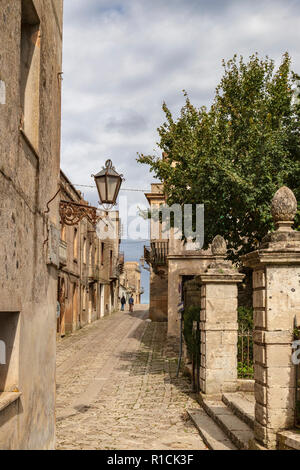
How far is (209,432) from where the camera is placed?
8070mm

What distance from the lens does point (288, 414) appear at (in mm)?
6031

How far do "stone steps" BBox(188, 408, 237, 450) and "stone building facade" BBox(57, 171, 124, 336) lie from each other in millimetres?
9476

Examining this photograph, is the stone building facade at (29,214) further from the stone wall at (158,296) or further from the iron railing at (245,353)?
the stone wall at (158,296)

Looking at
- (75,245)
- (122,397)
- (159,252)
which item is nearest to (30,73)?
(122,397)

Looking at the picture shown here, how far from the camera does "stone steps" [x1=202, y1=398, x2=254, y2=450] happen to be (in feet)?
23.0

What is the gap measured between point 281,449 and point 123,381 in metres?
7.43

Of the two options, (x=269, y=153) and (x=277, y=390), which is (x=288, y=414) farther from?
(x=269, y=153)

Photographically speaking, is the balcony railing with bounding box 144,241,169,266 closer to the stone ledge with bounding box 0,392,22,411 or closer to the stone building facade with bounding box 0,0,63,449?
the stone building facade with bounding box 0,0,63,449

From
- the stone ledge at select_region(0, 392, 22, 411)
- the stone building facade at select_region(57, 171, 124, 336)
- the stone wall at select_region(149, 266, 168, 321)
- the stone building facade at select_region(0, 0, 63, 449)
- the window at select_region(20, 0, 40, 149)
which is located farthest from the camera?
the stone wall at select_region(149, 266, 168, 321)

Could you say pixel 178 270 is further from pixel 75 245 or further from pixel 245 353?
pixel 245 353

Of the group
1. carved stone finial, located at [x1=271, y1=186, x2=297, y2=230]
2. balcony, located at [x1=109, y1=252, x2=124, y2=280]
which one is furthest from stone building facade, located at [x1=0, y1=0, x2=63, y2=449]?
balcony, located at [x1=109, y1=252, x2=124, y2=280]

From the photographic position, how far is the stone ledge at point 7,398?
4.10 meters

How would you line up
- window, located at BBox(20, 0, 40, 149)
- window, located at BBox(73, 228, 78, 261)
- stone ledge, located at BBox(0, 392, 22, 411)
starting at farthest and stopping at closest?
window, located at BBox(73, 228, 78, 261) → window, located at BBox(20, 0, 40, 149) → stone ledge, located at BBox(0, 392, 22, 411)

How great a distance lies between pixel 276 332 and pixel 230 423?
8.95ft
